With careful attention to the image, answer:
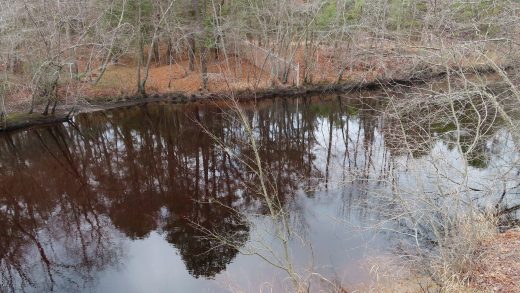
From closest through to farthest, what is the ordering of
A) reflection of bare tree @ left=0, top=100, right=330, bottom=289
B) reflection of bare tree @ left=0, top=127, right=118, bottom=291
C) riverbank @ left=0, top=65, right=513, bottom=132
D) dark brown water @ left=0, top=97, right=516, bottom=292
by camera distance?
dark brown water @ left=0, top=97, right=516, bottom=292, reflection of bare tree @ left=0, top=127, right=118, bottom=291, reflection of bare tree @ left=0, top=100, right=330, bottom=289, riverbank @ left=0, top=65, right=513, bottom=132

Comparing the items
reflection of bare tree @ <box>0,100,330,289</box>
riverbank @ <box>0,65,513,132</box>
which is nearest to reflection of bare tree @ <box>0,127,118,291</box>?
reflection of bare tree @ <box>0,100,330,289</box>

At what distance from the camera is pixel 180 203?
45.5 feet

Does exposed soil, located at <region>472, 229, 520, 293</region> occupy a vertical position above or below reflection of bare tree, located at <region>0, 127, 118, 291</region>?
above

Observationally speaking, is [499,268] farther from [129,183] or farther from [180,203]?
[129,183]

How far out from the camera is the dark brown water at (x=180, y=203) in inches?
412

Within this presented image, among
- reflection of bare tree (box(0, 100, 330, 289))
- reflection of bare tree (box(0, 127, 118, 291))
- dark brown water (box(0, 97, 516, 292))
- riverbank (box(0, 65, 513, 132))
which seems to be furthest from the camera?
riverbank (box(0, 65, 513, 132))

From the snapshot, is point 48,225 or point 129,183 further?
point 129,183

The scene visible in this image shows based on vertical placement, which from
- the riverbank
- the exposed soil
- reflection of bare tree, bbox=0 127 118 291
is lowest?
reflection of bare tree, bbox=0 127 118 291

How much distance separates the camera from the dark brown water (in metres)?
10.5

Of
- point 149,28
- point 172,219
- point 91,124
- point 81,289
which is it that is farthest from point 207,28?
point 81,289

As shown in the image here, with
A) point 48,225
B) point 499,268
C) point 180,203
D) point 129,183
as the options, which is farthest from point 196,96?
point 499,268

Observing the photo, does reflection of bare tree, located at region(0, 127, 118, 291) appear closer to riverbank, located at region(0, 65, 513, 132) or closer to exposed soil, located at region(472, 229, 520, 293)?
riverbank, located at region(0, 65, 513, 132)

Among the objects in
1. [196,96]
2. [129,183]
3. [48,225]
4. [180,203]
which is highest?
[196,96]

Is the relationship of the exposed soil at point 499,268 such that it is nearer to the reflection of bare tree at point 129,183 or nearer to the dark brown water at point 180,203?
the dark brown water at point 180,203
